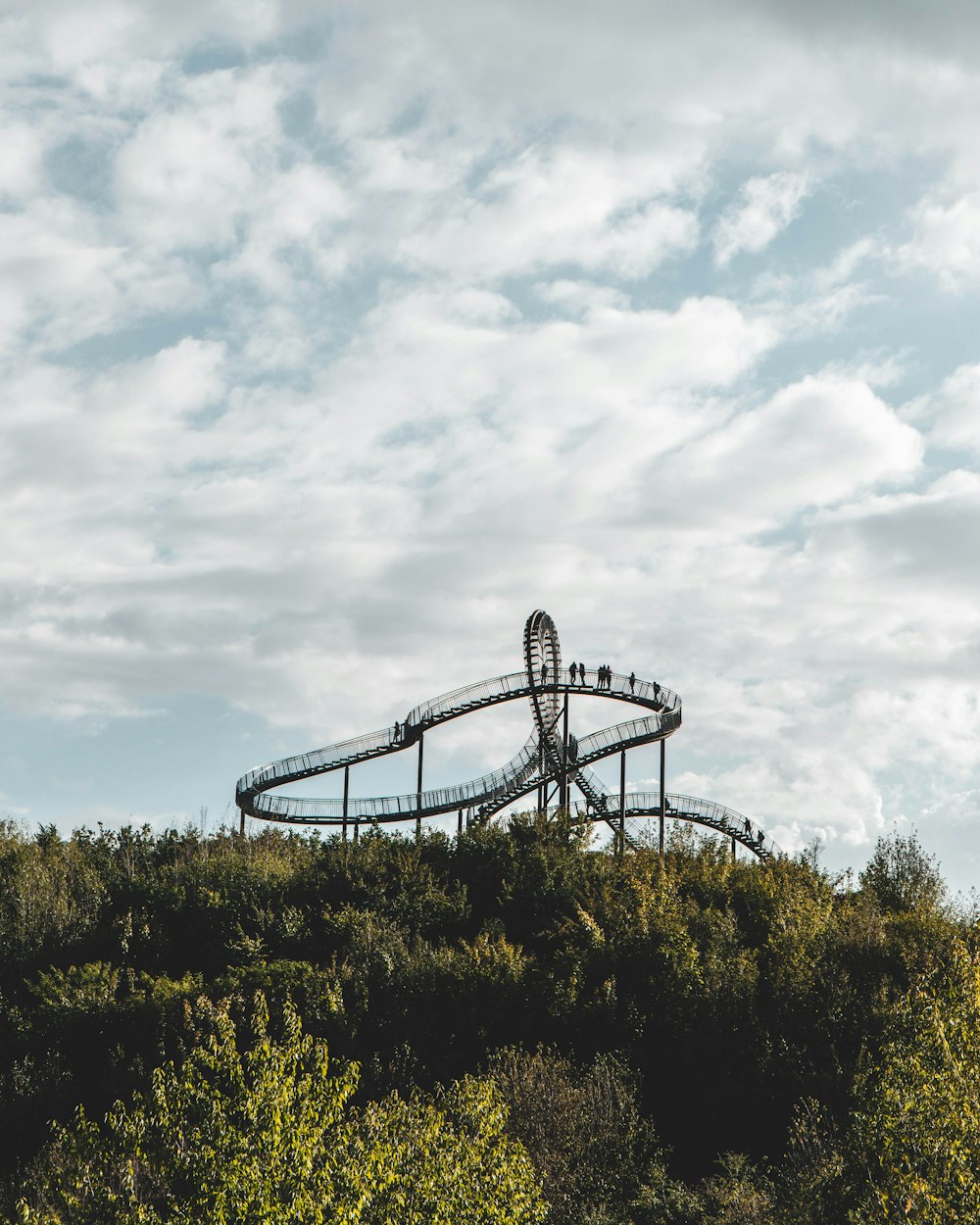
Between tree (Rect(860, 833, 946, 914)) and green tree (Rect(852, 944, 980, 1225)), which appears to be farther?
tree (Rect(860, 833, 946, 914))

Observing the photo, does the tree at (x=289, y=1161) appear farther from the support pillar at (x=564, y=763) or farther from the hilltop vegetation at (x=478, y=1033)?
the support pillar at (x=564, y=763)

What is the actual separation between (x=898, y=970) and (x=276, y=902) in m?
20.7

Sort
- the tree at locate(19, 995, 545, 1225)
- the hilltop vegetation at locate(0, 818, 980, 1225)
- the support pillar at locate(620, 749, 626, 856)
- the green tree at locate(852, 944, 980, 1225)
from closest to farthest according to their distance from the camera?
1. the green tree at locate(852, 944, 980, 1225)
2. the tree at locate(19, 995, 545, 1225)
3. the hilltop vegetation at locate(0, 818, 980, 1225)
4. the support pillar at locate(620, 749, 626, 856)

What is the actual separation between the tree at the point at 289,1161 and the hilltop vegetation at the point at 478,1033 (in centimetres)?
7

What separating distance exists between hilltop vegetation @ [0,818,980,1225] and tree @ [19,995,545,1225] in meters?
0.07

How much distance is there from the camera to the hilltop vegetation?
25375mm

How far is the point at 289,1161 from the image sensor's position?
82.1 feet

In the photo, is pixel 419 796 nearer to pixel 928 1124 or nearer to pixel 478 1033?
pixel 478 1033

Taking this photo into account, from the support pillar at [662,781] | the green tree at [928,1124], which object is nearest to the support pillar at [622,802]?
the support pillar at [662,781]

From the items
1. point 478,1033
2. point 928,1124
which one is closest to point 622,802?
point 478,1033

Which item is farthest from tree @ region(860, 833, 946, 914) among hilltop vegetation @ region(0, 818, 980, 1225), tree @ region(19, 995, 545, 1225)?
tree @ region(19, 995, 545, 1225)

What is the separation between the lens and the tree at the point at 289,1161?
24.3 metres

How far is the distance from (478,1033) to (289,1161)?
14.8m

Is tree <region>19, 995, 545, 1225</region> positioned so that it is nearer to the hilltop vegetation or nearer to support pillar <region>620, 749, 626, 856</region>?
the hilltop vegetation
